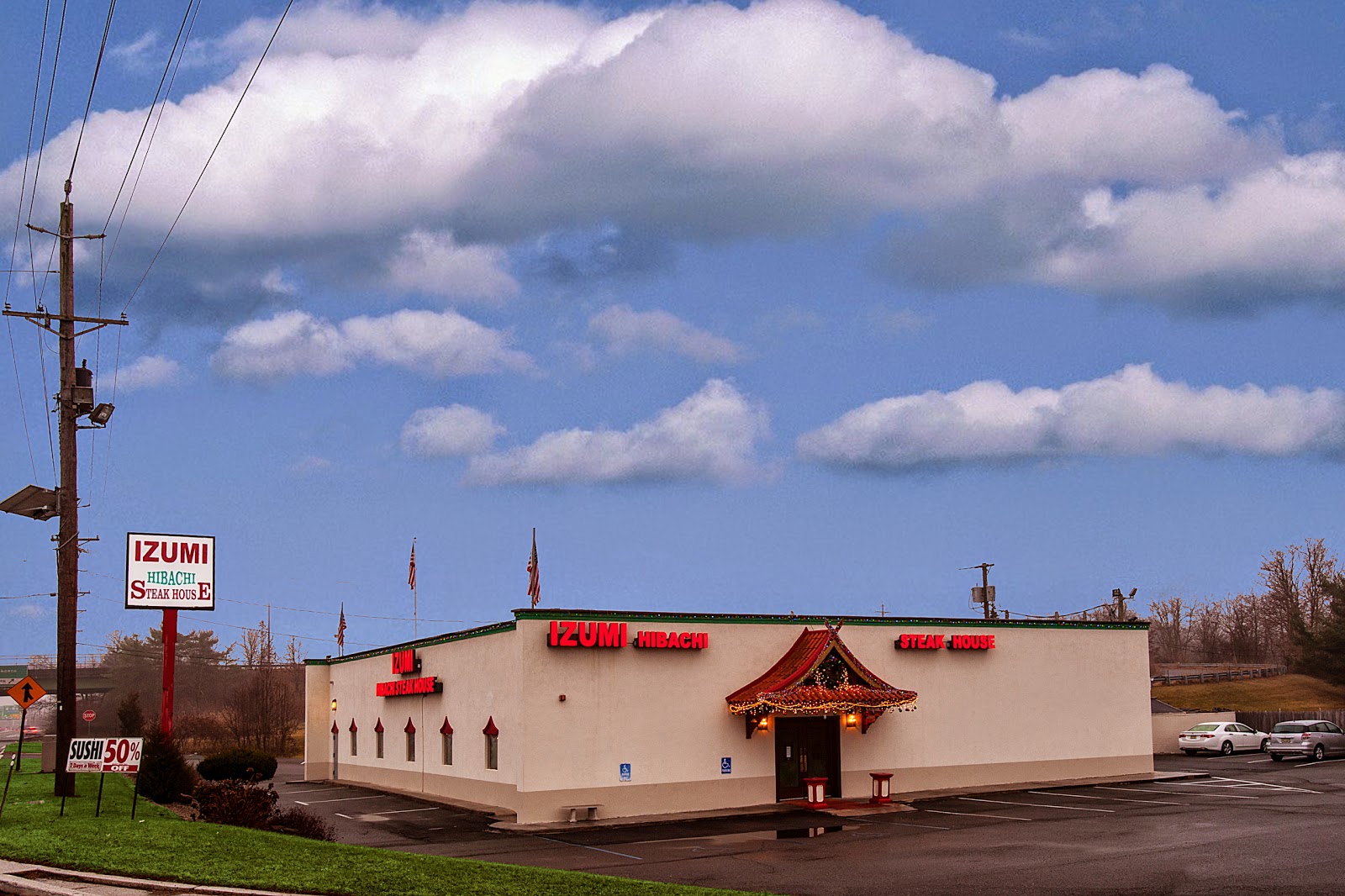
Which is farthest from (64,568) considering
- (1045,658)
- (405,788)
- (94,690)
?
(94,690)

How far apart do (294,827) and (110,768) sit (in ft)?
14.6

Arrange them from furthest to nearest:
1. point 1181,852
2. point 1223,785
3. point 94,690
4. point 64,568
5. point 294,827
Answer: point 94,690 → point 1223,785 → point 64,568 → point 294,827 → point 1181,852

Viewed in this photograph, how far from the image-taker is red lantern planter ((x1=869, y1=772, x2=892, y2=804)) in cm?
3509

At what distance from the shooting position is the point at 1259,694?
277 ft

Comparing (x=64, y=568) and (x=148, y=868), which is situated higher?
(x=64, y=568)

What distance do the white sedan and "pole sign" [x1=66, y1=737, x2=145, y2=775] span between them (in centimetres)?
4476

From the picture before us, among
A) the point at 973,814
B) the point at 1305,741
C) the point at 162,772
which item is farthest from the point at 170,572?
the point at 1305,741

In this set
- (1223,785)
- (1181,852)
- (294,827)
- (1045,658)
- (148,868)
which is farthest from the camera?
(1045,658)

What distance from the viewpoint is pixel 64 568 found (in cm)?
2972

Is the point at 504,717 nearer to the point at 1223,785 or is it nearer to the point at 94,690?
the point at 1223,785

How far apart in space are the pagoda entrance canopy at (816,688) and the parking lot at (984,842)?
2966mm

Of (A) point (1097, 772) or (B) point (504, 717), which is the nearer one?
(B) point (504, 717)

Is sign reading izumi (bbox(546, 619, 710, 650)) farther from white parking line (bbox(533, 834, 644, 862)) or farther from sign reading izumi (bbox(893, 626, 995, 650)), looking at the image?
sign reading izumi (bbox(893, 626, 995, 650))

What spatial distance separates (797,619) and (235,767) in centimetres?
1792
